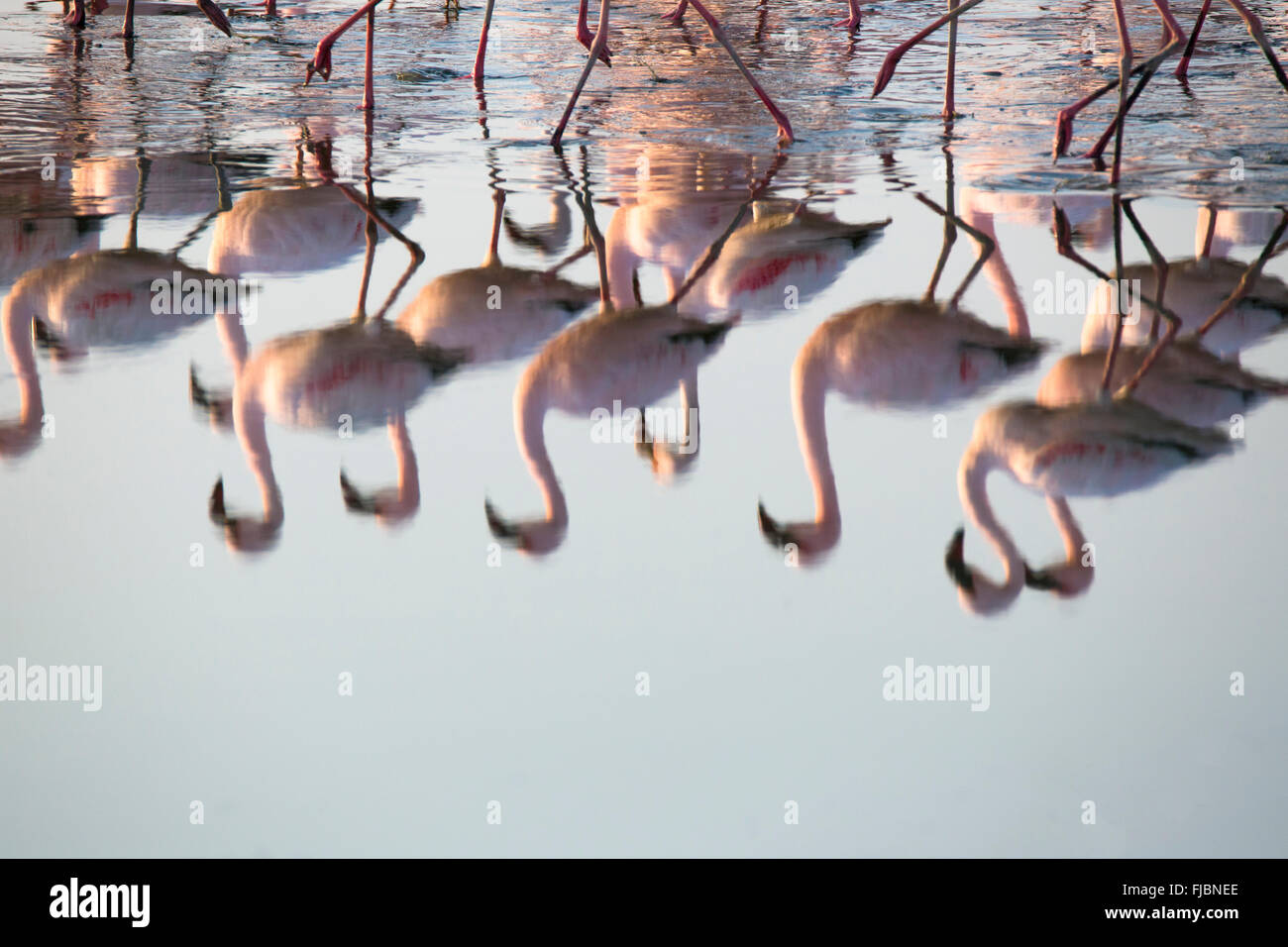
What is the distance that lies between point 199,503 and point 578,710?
60.1 inches

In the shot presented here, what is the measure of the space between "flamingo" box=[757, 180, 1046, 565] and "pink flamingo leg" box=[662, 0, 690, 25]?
770cm

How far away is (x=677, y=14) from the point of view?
492 inches

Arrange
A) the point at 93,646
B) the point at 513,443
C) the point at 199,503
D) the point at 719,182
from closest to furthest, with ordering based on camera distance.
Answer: the point at 93,646
the point at 199,503
the point at 513,443
the point at 719,182

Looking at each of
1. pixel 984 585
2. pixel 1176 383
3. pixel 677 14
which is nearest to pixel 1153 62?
pixel 1176 383

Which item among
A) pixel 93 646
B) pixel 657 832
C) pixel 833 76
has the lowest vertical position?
pixel 657 832

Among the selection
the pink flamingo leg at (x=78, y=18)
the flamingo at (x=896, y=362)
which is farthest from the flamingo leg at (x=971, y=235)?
the pink flamingo leg at (x=78, y=18)

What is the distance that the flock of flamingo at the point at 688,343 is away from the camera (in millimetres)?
4281

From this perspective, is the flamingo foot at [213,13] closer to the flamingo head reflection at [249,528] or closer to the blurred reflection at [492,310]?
the blurred reflection at [492,310]

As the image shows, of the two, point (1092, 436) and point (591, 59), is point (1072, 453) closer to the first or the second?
point (1092, 436)

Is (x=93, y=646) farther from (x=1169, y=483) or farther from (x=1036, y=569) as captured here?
(x=1169, y=483)

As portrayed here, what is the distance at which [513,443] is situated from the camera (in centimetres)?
458

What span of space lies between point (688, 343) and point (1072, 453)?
1.29 m

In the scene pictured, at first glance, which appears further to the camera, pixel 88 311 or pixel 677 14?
pixel 677 14

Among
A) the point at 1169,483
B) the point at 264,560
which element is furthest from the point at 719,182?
the point at 264,560
